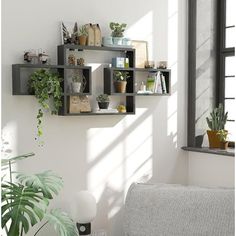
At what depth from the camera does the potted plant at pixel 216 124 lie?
3.72m

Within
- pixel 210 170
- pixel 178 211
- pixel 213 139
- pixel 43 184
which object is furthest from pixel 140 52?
pixel 43 184

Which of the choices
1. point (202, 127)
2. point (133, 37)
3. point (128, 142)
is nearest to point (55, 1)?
point (133, 37)

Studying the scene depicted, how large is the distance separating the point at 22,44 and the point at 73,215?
1290 millimetres

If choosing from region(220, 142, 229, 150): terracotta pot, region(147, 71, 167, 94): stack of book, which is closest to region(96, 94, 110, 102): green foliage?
region(147, 71, 167, 94): stack of book

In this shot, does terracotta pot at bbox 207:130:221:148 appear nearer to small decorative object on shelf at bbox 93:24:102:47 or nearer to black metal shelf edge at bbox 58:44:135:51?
black metal shelf edge at bbox 58:44:135:51

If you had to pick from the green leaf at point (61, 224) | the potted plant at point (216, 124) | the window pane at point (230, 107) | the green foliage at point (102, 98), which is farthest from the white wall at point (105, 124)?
the green leaf at point (61, 224)

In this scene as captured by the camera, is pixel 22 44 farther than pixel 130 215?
Yes

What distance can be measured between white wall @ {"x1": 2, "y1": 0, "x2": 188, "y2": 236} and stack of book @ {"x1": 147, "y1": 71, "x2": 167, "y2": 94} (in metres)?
0.13

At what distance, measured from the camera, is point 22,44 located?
2994mm

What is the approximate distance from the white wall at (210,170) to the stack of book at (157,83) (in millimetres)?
714

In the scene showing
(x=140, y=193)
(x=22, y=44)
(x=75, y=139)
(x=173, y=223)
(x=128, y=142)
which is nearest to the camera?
(x=173, y=223)

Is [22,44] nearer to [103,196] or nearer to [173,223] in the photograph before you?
[103,196]

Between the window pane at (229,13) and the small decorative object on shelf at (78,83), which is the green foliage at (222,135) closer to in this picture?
the window pane at (229,13)

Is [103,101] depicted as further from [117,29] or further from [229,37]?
[229,37]
